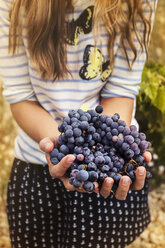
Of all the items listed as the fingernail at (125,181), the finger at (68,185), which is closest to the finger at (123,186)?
the fingernail at (125,181)

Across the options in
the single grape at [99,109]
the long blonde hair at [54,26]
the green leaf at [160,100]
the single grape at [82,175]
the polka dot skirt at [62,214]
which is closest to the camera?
the single grape at [82,175]

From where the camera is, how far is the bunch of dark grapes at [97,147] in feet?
2.22

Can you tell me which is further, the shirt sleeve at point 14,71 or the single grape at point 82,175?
the shirt sleeve at point 14,71

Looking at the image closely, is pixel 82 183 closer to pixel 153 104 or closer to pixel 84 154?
pixel 84 154

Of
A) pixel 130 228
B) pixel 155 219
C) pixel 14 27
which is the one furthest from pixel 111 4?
pixel 155 219

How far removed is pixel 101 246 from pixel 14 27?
0.77 m

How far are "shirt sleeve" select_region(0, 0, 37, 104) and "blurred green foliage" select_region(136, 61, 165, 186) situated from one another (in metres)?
0.46

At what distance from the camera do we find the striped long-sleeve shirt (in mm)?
976

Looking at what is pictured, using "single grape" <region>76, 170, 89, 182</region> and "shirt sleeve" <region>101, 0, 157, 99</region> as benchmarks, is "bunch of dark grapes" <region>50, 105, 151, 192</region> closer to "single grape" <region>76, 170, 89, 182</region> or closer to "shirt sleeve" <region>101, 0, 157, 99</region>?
"single grape" <region>76, 170, 89, 182</region>

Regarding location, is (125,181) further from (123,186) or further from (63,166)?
(63,166)

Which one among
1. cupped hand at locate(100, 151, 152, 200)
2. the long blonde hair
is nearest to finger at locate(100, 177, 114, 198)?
→ cupped hand at locate(100, 151, 152, 200)

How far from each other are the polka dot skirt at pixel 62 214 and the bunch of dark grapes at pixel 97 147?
33 centimetres

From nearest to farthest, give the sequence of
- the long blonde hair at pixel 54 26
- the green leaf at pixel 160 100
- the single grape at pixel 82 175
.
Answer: the single grape at pixel 82 175
the long blonde hair at pixel 54 26
the green leaf at pixel 160 100

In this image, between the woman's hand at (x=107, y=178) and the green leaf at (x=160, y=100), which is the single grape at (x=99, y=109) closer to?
the woman's hand at (x=107, y=178)
